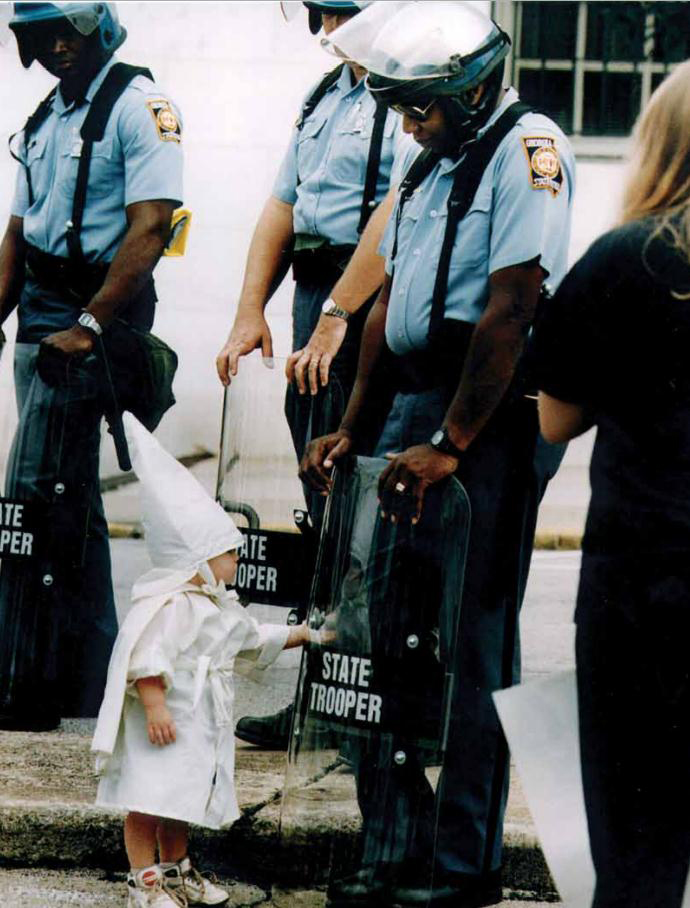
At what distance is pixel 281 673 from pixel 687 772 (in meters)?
2.12

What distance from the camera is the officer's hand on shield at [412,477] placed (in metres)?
3.62

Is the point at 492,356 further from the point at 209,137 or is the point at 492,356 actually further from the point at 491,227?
the point at 209,137

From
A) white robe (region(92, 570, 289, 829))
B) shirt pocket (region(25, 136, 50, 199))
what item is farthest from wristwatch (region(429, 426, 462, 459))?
shirt pocket (region(25, 136, 50, 199))

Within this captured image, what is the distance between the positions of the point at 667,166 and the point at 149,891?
179 cm

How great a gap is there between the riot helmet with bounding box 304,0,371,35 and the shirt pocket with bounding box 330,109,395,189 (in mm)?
238

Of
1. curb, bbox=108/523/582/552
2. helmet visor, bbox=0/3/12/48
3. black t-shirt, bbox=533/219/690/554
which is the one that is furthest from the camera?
curb, bbox=108/523/582/552

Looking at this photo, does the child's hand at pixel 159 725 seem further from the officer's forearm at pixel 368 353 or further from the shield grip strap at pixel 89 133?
the shield grip strap at pixel 89 133

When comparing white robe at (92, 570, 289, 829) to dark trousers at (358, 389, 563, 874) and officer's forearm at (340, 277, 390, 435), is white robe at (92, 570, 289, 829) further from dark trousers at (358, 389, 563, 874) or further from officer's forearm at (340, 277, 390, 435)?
officer's forearm at (340, 277, 390, 435)

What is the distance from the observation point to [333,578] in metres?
3.78

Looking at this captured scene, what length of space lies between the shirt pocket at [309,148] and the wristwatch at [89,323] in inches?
24.6

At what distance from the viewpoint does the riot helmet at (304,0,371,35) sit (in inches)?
170

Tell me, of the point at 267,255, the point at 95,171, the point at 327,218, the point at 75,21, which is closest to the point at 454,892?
the point at 327,218

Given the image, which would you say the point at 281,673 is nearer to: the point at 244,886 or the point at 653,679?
the point at 244,886

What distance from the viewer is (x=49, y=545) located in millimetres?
4676
